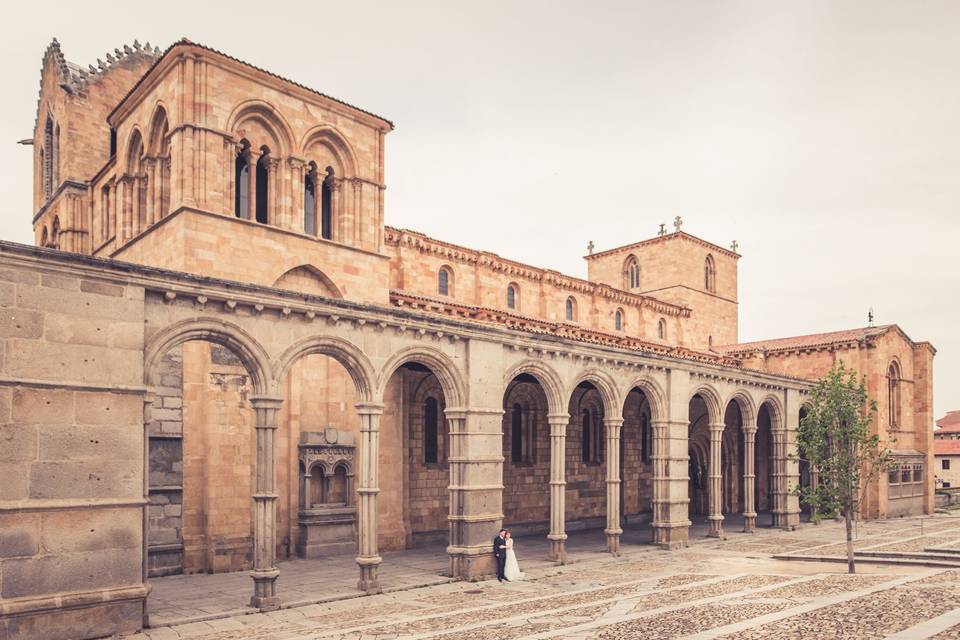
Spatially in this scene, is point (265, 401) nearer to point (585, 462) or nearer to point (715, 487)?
point (715, 487)

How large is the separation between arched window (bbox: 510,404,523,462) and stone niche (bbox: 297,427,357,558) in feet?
29.1

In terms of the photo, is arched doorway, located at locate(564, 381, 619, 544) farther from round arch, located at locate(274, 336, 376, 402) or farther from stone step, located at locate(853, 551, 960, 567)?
round arch, located at locate(274, 336, 376, 402)

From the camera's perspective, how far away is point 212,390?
21.0 meters

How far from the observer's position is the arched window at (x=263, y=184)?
24.0 m

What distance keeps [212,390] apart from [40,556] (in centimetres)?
813

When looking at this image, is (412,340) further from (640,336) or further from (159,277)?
(640,336)

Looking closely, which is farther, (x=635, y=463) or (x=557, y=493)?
(x=635, y=463)

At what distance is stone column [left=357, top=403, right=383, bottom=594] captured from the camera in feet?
58.6

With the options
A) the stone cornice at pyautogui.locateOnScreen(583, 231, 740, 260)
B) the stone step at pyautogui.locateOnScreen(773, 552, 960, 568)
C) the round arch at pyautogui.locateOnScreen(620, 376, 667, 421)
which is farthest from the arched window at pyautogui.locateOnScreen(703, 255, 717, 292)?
the stone step at pyautogui.locateOnScreen(773, 552, 960, 568)

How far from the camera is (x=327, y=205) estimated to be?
2575 cm

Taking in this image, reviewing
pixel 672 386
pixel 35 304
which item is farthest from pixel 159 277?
pixel 672 386

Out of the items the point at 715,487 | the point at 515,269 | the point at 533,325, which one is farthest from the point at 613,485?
the point at 515,269

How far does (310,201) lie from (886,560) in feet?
69.2

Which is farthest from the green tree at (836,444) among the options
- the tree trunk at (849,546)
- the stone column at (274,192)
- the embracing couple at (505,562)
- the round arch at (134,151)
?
the round arch at (134,151)
